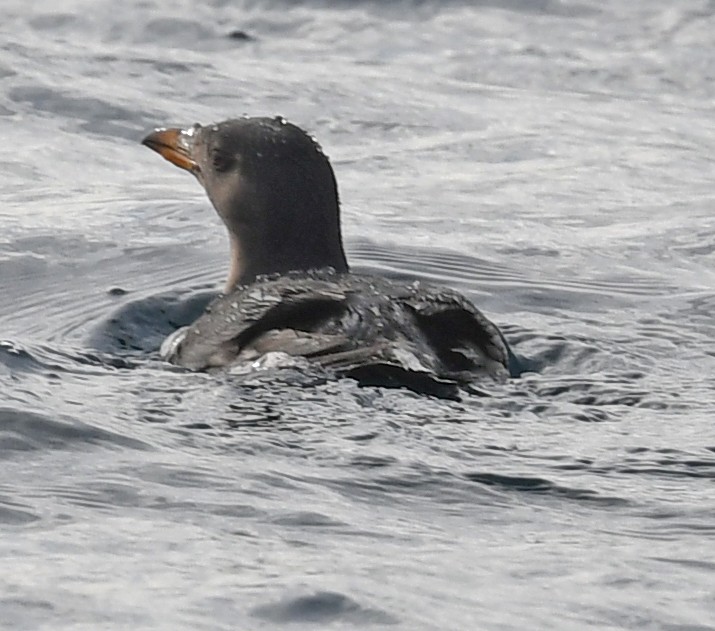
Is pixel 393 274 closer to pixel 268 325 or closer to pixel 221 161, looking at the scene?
pixel 221 161

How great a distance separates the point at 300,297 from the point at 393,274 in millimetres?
2590

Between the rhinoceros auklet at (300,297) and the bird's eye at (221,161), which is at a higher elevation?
the bird's eye at (221,161)

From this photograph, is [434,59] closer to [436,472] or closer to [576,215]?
[576,215]

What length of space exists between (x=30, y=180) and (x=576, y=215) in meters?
3.11

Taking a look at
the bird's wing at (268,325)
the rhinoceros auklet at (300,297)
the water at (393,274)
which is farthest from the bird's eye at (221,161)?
the bird's wing at (268,325)

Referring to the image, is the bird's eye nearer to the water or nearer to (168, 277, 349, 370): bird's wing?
the water

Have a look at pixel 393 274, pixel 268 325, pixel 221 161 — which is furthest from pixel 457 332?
pixel 393 274

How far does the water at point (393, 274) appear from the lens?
16.7 feet

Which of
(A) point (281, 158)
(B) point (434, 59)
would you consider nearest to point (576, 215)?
(A) point (281, 158)

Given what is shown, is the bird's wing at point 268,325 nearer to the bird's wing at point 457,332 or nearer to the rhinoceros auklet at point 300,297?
the rhinoceros auklet at point 300,297

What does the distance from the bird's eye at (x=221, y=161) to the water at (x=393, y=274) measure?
0.71 metres

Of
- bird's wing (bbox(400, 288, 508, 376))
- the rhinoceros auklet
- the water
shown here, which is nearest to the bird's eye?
the rhinoceros auklet

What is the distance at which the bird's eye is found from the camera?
8.70 meters

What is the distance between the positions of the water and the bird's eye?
0.71 metres
